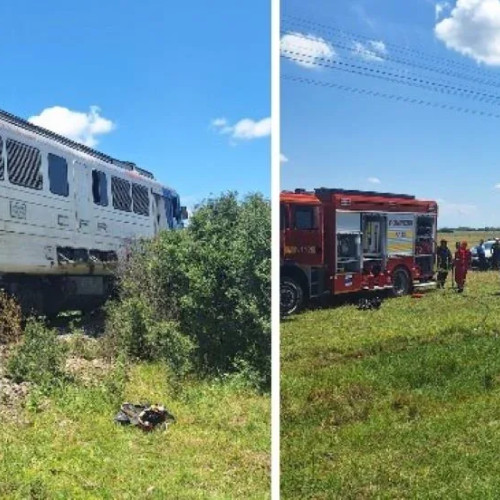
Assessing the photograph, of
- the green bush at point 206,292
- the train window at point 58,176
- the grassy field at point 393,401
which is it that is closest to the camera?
the grassy field at point 393,401

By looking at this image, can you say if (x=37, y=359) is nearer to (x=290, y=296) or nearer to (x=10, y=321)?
(x=10, y=321)

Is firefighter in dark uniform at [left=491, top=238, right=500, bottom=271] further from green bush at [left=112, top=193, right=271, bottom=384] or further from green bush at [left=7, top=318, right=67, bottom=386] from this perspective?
green bush at [left=7, top=318, right=67, bottom=386]

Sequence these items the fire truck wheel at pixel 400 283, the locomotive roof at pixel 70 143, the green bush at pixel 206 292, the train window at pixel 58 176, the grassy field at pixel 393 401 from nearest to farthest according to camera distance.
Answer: the grassy field at pixel 393 401 < the fire truck wheel at pixel 400 283 < the locomotive roof at pixel 70 143 < the green bush at pixel 206 292 < the train window at pixel 58 176

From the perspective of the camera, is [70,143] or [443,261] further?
[70,143]

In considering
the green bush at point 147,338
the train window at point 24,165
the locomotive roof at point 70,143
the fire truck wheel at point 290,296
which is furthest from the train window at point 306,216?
the train window at point 24,165

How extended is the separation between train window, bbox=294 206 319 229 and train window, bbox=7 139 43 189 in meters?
1.12

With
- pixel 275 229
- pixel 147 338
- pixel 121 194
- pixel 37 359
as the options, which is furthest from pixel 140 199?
pixel 275 229

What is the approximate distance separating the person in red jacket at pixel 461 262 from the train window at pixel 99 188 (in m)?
1.37

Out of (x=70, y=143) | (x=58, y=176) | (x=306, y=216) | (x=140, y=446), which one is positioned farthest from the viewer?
(x=58, y=176)

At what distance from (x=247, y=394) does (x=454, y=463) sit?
2.49 ft

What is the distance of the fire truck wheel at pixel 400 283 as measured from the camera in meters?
1.88

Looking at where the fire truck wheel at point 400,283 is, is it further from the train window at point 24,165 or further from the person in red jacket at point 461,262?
the train window at point 24,165

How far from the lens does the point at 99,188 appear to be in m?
2.72

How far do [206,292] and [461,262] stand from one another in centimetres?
A: 97
